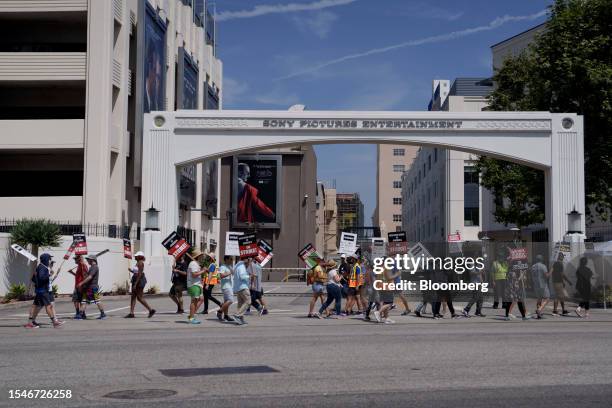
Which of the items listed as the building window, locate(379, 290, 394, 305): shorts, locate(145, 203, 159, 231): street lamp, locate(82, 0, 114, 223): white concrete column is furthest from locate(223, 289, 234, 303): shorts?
the building window

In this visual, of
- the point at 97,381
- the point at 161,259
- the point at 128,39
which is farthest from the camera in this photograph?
the point at 128,39

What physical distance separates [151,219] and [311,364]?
855 inches

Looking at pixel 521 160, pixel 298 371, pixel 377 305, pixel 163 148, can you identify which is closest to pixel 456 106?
pixel 521 160

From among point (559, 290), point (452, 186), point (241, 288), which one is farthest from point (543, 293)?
point (452, 186)

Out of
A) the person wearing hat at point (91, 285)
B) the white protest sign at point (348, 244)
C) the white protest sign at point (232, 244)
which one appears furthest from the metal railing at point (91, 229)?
the person wearing hat at point (91, 285)

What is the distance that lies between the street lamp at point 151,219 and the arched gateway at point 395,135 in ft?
2.23

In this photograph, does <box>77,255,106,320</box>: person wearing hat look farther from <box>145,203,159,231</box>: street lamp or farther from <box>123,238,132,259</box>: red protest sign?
<box>145,203,159,231</box>: street lamp

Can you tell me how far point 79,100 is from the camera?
1528 inches

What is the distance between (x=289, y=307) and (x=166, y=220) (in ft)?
28.0

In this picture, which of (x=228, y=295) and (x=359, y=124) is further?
(x=359, y=124)

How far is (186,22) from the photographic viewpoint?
50.1 meters

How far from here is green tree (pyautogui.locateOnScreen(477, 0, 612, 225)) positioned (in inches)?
1328

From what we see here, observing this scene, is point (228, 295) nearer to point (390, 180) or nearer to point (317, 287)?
point (317, 287)

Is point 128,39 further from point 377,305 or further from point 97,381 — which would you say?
point 97,381
